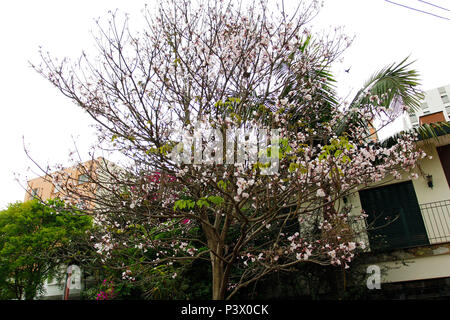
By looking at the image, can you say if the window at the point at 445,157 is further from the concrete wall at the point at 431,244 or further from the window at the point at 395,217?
the window at the point at 395,217

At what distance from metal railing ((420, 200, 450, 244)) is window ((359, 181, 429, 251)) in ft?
0.40

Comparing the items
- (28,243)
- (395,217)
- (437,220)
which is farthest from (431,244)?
(28,243)

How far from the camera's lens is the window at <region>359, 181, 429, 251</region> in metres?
7.78

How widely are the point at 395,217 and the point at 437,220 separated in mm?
989

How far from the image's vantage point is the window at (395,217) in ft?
25.5

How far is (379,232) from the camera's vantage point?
8.12m

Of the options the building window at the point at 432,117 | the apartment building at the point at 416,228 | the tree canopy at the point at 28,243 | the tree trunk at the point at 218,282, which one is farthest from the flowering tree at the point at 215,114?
the tree canopy at the point at 28,243

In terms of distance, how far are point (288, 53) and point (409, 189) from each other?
576 centimetres

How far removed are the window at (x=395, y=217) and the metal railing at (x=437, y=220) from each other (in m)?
0.12

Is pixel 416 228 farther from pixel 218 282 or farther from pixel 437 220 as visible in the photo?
pixel 218 282

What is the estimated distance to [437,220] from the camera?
25.3ft

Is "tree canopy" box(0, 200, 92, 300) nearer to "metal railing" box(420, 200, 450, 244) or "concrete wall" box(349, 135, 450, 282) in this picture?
"concrete wall" box(349, 135, 450, 282)

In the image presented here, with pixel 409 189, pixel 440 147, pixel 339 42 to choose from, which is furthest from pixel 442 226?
pixel 339 42
